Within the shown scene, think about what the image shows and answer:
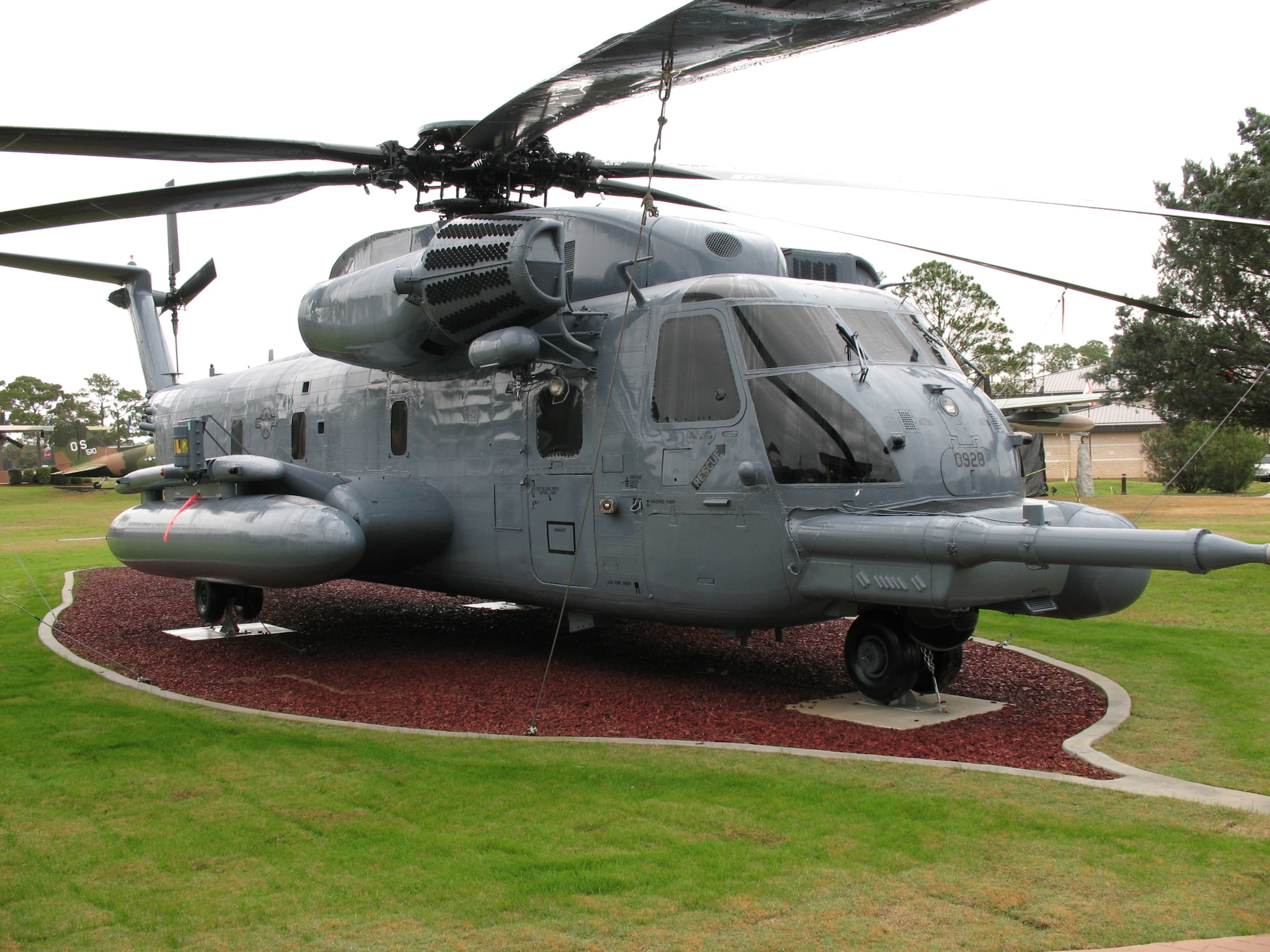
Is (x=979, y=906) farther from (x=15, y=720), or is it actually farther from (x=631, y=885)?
(x=15, y=720)

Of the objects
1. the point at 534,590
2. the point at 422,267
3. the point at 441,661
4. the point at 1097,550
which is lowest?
the point at 441,661

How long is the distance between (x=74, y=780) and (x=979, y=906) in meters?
5.29

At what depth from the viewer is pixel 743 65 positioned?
235 inches

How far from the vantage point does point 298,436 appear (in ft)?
40.6

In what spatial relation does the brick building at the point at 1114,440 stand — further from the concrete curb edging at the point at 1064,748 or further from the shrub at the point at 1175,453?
the concrete curb edging at the point at 1064,748

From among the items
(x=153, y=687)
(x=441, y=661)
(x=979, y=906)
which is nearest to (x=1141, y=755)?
(x=979, y=906)

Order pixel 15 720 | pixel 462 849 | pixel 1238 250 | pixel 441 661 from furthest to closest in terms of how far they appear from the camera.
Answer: pixel 1238 250 → pixel 441 661 → pixel 15 720 → pixel 462 849

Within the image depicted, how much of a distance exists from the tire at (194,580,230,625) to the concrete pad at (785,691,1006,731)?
7202mm

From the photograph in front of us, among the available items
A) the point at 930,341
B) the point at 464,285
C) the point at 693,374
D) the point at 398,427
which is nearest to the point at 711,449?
the point at 693,374

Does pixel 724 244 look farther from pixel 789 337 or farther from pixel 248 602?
pixel 248 602

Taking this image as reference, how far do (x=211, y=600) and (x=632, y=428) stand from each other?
6545 mm

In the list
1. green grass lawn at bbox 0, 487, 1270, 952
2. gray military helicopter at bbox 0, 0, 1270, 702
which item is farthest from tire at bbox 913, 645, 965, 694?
green grass lawn at bbox 0, 487, 1270, 952

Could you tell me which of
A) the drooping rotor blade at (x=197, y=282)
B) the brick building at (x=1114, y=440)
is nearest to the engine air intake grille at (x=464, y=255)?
the drooping rotor blade at (x=197, y=282)

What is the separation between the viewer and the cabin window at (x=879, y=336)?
8.09 meters
